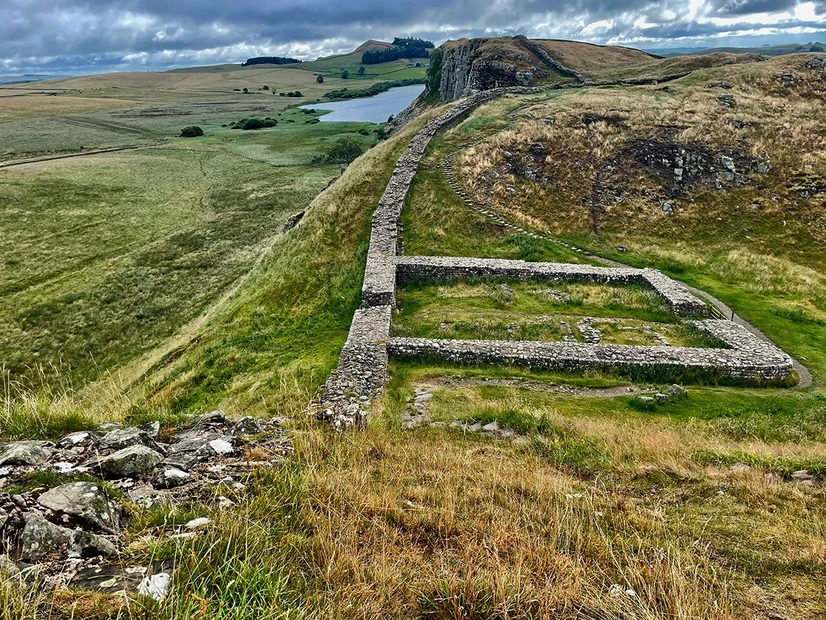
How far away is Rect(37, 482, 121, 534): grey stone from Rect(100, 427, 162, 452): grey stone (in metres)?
1.57

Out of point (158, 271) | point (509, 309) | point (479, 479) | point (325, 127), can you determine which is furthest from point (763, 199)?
point (325, 127)

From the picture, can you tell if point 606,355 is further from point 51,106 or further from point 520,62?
point 51,106

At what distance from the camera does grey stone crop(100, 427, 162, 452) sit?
6.41 meters

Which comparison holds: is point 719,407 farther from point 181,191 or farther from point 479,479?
point 181,191

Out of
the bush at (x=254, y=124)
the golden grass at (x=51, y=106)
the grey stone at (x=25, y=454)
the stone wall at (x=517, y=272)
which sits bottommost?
the stone wall at (x=517, y=272)

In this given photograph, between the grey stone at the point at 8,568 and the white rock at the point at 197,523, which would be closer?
the grey stone at the point at 8,568

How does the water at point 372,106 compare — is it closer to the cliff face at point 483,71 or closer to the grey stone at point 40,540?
the cliff face at point 483,71

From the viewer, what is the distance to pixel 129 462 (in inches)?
231

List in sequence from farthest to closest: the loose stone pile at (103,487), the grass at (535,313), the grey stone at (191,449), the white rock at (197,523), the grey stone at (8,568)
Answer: the grass at (535,313)
the grey stone at (191,449)
the white rock at (197,523)
the loose stone pile at (103,487)
the grey stone at (8,568)

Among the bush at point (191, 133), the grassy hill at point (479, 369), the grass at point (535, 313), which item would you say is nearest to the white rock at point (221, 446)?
the grassy hill at point (479, 369)

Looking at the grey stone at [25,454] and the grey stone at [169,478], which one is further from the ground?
the grey stone at [25,454]

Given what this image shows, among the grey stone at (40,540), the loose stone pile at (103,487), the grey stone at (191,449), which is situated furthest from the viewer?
the grey stone at (191,449)

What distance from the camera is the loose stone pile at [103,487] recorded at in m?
3.87

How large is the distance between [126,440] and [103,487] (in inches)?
65.5
